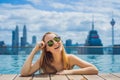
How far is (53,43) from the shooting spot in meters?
3.96

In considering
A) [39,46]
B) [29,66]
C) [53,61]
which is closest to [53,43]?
[39,46]

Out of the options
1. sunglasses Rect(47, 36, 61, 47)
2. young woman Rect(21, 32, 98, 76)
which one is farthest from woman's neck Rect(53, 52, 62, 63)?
sunglasses Rect(47, 36, 61, 47)

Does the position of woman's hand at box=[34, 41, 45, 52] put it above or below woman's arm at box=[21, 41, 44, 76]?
above

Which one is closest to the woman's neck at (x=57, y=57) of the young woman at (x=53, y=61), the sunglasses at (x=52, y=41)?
the young woman at (x=53, y=61)

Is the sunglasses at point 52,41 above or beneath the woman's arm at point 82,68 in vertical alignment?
above

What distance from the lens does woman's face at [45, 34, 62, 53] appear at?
3.95 metres

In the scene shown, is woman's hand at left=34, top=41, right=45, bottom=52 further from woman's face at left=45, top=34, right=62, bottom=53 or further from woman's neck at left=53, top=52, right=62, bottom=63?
woman's neck at left=53, top=52, right=62, bottom=63

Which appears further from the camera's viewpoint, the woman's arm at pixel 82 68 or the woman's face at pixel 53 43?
the woman's arm at pixel 82 68

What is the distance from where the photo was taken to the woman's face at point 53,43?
156 inches

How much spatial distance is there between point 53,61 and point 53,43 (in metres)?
0.29

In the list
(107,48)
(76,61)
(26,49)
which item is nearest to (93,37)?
(107,48)

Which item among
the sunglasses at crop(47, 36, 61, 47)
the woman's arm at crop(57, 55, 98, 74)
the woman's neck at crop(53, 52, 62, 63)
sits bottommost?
the woman's arm at crop(57, 55, 98, 74)

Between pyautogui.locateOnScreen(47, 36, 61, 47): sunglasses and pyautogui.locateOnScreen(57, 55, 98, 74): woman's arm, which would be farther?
pyautogui.locateOnScreen(57, 55, 98, 74): woman's arm

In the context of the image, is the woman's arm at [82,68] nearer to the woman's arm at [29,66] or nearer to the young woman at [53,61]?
the young woman at [53,61]
